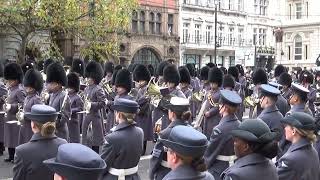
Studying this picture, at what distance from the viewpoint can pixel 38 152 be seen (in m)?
5.01

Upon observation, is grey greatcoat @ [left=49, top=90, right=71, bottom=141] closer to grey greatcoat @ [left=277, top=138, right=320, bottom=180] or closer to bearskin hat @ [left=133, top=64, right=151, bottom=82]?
bearskin hat @ [left=133, top=64, right=151, bottom=82]

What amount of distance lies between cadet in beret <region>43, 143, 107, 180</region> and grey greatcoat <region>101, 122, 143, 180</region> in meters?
2.08

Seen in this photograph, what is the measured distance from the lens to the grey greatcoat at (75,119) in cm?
1028

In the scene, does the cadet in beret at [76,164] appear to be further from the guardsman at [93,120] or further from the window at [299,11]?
the window at [299,11]

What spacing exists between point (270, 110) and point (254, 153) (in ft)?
9.23

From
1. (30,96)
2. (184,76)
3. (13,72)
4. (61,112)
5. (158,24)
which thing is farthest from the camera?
(158,24)

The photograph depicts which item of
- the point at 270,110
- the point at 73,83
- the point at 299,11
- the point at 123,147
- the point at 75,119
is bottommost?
the point at 75,119

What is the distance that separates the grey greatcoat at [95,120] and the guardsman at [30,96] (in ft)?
4.43

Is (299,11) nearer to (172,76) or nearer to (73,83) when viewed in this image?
(172,76)

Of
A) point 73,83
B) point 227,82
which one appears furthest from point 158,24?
point 73,83

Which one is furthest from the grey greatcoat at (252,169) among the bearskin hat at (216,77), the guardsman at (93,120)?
the bearskin hat at (216,77)

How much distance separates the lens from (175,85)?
1132 centimetres

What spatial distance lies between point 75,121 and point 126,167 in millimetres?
4857

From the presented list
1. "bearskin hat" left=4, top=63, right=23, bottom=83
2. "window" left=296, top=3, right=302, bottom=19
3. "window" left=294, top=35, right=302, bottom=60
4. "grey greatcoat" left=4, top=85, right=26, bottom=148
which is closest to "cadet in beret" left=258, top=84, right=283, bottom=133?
"grey greatcoat" left=4, top=85, right=26, bottom=148
